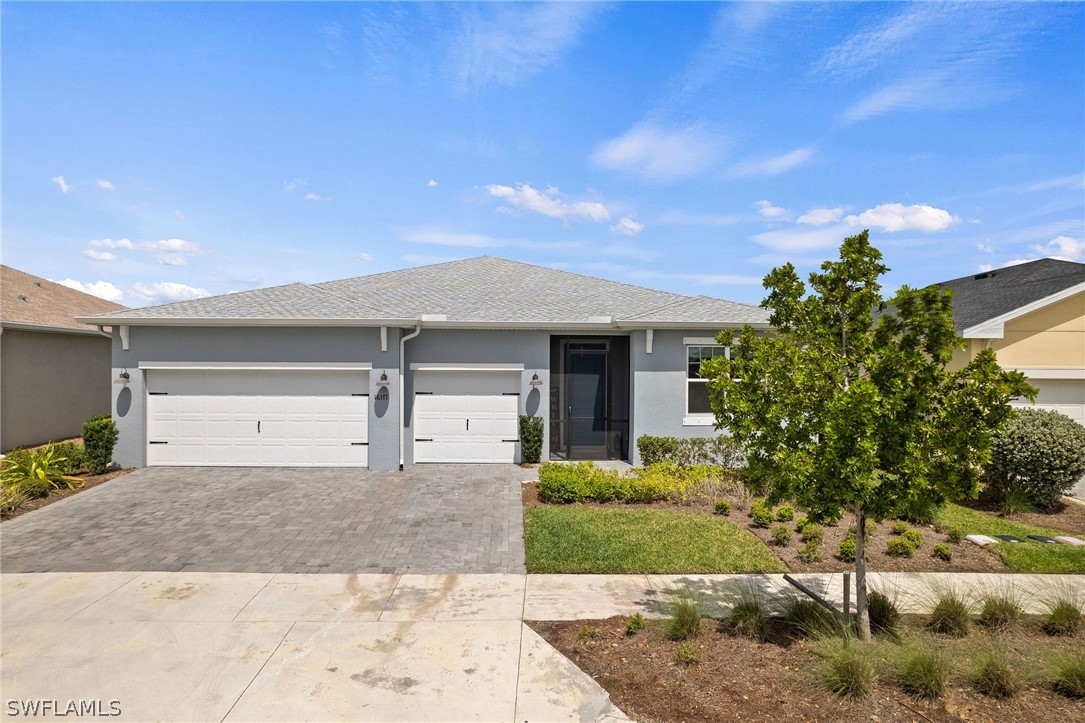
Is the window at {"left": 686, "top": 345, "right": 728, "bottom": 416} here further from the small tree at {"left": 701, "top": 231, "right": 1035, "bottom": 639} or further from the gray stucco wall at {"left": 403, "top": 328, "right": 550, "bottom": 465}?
the small tree at {"left": 701, "top": 231, "right": 1035, "bottom": 639}

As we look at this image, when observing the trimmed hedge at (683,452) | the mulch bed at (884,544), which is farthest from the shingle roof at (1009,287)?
the trimmed hedge at (683,452)

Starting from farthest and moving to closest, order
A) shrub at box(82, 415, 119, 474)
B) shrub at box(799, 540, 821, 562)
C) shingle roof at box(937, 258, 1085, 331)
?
shingle roof at box(937, 258, 1085, 331), shrub at box(82, 415, 119, 474), shrub at box(799, 540, 821, 562)

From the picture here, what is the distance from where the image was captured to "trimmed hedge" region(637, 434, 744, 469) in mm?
12117

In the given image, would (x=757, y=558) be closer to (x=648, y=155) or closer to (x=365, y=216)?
(x=648, y=155)

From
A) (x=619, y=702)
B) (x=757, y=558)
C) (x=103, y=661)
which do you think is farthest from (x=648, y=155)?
(x=103, y=661)

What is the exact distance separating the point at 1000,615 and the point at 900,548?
216cm

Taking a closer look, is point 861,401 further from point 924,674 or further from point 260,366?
point 260,366

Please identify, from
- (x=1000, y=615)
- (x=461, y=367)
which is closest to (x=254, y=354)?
(x=461, y=367)

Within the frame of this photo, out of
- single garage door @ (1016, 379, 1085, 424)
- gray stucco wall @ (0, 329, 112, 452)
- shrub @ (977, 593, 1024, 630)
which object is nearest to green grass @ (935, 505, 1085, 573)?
shrub @ (977, 593, 1024, 630)

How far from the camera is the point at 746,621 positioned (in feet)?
16.5

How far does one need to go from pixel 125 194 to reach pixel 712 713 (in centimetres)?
1482

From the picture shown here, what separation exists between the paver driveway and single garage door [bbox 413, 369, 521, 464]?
1085mm

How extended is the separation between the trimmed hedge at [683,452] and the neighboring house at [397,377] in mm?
373

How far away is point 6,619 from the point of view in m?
5.30
